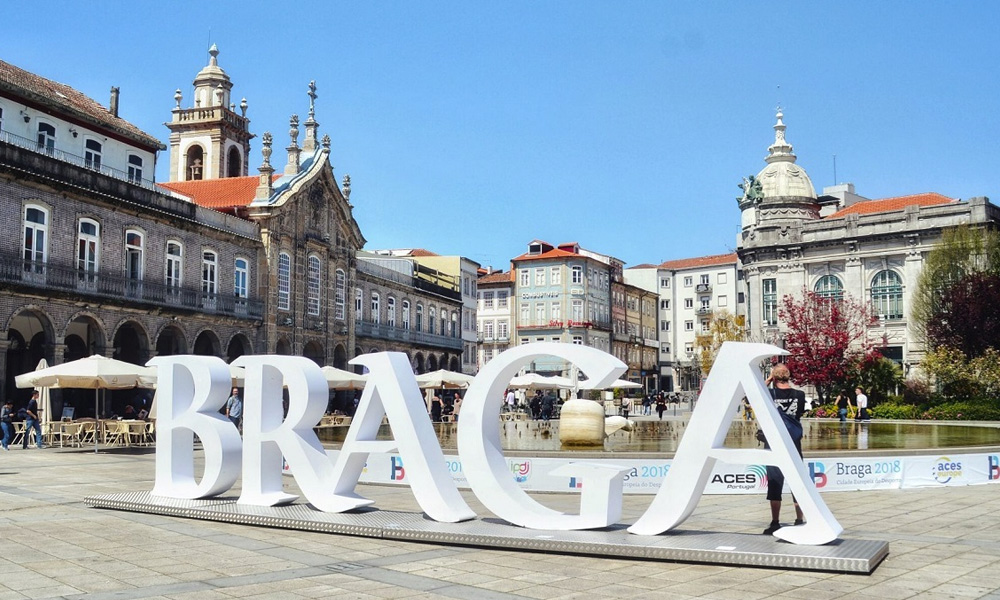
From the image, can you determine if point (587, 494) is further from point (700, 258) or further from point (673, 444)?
point (700, 258)

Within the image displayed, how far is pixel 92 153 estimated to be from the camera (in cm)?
3681

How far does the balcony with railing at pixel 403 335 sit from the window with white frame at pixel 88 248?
2046 cm

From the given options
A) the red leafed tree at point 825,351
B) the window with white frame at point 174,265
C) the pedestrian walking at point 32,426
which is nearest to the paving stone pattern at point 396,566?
the pedestrian walking at point 32,426

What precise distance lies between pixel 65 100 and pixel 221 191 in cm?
1143

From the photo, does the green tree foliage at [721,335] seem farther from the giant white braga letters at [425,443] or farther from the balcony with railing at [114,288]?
the giant white braga letters at [425,443]

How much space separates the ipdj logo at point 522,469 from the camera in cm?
1634

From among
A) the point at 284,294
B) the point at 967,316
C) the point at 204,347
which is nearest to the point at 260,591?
the point at 204,347

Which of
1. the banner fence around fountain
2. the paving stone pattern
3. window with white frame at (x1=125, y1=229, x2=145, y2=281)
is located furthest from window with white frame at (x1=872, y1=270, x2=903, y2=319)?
the paving stone pattern

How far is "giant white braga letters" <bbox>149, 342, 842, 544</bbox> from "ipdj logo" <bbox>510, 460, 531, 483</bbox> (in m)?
5.00

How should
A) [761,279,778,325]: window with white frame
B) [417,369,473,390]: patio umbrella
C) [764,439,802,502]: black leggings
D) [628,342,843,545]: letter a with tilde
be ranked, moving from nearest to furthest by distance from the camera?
[628,342,843,545]: letter a with tilde, [764,439,802,502]: black leggings, [417,369,473,390]: patio umbrella, [761,279,778,325]: window with white frame

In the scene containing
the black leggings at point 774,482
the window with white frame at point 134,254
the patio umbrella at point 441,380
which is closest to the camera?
the black leggings at point 774,482

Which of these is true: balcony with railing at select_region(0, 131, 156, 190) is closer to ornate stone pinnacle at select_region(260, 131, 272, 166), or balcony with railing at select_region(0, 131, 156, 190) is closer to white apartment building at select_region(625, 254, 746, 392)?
ornate stone pinnacle at select_region(260, 131, 272, 166)

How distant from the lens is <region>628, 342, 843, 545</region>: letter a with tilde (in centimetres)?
899

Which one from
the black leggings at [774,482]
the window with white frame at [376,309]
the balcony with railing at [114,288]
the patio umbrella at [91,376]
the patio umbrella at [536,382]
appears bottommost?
the black leggings at [774,482]
